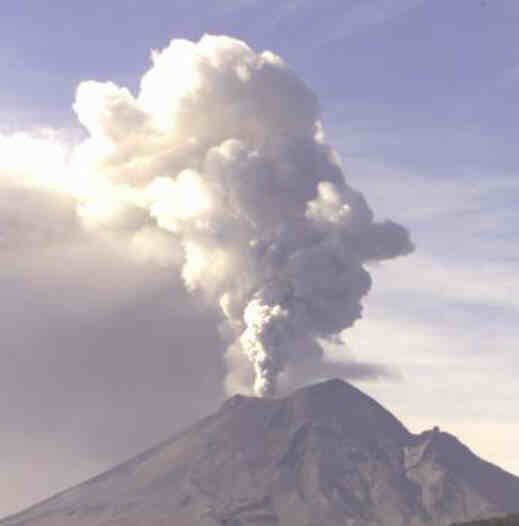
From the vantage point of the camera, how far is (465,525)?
478 feet

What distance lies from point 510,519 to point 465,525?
21.5 feet

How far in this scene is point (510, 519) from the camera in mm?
148375
